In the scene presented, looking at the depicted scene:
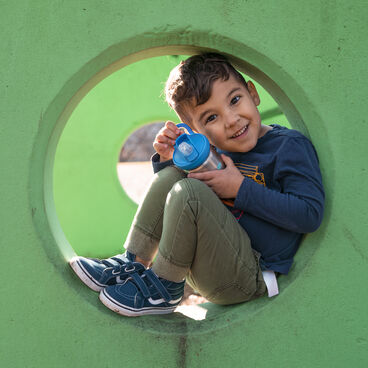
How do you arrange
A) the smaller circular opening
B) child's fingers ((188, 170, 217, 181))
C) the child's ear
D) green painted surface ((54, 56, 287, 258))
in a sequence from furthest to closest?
the smaller circular opening, green painted surface ((54, 56, 287, 258)), the child's ear, child's fingers ((188, 170, 217, 181))

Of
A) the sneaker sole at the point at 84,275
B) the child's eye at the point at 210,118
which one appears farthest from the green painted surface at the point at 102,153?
the sneaker sole at the point at 84,275

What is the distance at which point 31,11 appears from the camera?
4.83 feet

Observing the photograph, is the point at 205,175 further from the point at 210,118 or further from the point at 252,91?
the point at 252,91

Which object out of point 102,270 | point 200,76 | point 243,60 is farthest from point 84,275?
point 243,60

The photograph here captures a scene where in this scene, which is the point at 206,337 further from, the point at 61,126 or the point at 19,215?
the point at 61,126

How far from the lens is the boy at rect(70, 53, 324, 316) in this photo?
1490mm

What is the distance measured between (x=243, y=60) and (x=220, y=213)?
1.82 feet

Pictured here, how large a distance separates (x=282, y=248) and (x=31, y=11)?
1176 mm

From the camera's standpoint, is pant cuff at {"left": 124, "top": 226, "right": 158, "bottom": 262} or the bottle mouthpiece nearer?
the bottle mouthpiece

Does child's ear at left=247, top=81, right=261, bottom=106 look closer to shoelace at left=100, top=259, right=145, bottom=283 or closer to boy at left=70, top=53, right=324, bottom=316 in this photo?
→ boy at left=70, top=53, right=324, bottom=316

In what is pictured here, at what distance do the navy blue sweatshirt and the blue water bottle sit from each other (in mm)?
142

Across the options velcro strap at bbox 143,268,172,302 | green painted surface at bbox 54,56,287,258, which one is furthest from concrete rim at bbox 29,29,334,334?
green painted surface at bbox 54,56,287,258

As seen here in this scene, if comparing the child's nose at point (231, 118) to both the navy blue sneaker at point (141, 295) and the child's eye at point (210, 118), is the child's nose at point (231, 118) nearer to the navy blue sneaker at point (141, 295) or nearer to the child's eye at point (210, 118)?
the child's eye at point (210, 118)

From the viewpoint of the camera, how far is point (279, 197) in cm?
149
